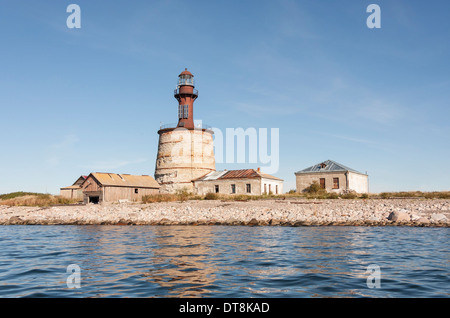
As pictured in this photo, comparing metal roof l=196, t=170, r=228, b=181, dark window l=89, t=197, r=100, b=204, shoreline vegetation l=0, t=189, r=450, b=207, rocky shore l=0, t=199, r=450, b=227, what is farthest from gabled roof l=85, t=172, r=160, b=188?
rocky shore l=0, t=199, r=450, b=227

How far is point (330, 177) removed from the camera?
40688mm

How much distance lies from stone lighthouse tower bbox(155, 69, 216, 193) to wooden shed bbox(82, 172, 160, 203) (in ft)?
11.3

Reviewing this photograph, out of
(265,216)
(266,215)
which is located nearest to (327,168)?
(266,215)

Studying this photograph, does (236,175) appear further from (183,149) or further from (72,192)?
(72,192)

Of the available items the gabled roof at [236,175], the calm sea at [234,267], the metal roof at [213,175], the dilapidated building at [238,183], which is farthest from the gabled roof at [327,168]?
the calm sea at [234,267]

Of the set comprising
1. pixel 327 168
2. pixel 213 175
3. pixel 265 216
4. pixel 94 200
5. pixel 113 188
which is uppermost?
pixel 327 168

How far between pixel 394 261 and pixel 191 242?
269 inches

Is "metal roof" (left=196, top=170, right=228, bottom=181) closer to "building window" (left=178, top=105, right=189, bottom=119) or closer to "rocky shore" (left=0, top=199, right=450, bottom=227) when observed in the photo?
"building window" (left=178, top=105, right=189, bottom=119)

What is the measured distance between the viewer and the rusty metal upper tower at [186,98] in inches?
1775

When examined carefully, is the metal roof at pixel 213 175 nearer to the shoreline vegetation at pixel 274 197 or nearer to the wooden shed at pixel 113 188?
the shoreline vegetation at pixel 274 197

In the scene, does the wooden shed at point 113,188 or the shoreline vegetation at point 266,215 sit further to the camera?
the wooden shed at point 113,188

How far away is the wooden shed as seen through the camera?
3709cm

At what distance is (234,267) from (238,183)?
3197 centimetres
